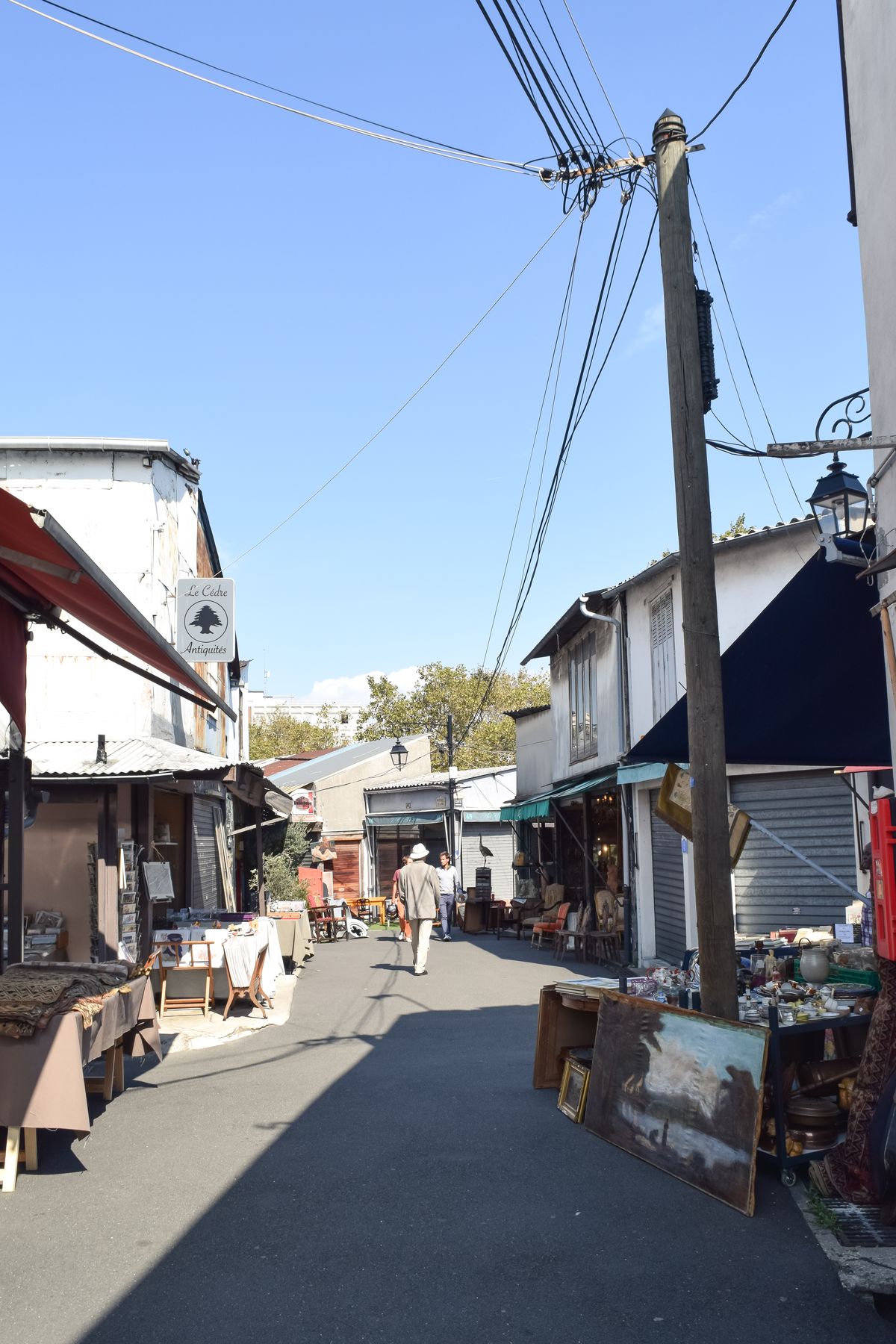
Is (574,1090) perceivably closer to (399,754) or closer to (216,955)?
(216,955)

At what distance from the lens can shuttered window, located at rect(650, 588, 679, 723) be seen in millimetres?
15148

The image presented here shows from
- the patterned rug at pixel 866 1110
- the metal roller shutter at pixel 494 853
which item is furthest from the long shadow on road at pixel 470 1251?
the metal roller shutter at pixel 494 853

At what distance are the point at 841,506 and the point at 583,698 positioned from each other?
14.3 metres

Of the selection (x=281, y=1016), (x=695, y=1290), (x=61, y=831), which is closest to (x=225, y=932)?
(x=281, y=1016)

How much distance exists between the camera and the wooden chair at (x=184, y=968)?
11406mm

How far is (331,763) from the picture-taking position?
38.0 m

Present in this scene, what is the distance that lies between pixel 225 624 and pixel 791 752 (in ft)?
26.0

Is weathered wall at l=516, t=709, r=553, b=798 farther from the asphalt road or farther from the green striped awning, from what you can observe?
the asphalt road

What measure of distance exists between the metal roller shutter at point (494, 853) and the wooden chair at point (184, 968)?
69.2 ft

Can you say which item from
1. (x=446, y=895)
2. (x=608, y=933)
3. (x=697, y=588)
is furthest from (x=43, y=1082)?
(x=446, y=895)

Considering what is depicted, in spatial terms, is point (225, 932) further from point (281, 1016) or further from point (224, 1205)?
point (224, 1205)

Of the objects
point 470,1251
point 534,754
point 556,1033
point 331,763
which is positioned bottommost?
point 470,1251

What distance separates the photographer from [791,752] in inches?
310

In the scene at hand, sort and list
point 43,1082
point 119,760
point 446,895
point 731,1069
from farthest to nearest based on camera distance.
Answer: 1. point 446,895
2. point 119,760
3. point 43,1082
4. point 731,1069
